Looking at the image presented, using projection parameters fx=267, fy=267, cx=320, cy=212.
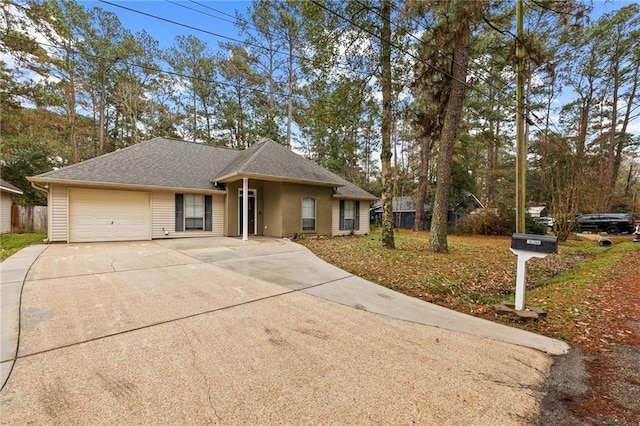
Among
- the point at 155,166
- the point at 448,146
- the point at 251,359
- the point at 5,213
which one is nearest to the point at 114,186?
the point at 155,166

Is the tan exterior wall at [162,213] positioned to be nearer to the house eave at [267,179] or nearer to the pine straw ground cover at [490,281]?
the house eave at [267,179]

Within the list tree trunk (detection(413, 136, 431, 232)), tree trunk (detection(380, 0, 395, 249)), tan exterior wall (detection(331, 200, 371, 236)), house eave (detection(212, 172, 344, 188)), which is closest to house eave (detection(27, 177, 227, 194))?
house eave (detection(212, 172, 344, 188))

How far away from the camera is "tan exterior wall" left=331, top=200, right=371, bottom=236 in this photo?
14.4 meters

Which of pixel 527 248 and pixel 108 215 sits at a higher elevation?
A: pixel 108 215

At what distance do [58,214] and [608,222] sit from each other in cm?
3064

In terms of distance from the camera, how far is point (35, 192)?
16891 millimetres

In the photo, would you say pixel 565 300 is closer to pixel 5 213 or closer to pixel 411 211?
pixel 411 211

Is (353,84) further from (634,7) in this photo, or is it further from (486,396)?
(634,7)

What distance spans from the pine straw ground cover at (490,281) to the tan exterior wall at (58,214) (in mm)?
9038

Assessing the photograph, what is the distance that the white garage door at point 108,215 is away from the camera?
984 centimetres

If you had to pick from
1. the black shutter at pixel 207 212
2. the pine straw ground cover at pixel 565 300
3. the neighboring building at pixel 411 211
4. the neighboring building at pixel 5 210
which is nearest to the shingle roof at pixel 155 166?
the black shutter at pixel 207 212

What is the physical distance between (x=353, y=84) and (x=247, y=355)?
29.3ft

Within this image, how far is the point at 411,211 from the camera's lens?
80.6 ft

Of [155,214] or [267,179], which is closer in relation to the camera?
[267,179]
